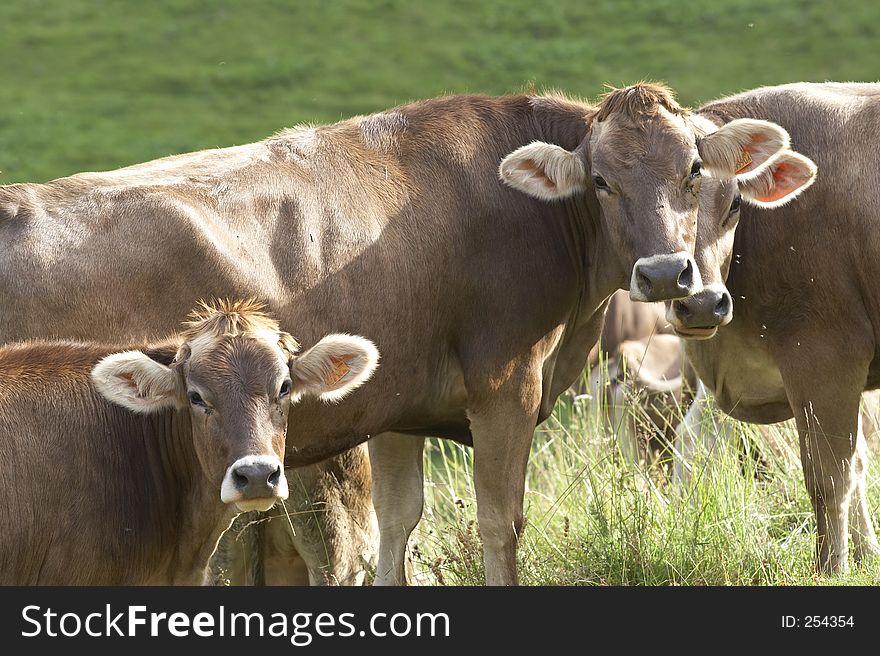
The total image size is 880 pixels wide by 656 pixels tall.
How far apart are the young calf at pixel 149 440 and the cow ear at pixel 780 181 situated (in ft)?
8.54

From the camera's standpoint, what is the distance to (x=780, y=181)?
825cm

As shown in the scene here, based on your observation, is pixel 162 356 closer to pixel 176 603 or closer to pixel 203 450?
pixel 203 450

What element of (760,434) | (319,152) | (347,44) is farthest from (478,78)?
(319,152)

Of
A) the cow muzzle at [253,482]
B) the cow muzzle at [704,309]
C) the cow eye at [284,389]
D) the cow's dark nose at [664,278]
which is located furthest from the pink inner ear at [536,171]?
the cow muzzle at [253,482]

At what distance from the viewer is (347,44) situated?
3678 cm

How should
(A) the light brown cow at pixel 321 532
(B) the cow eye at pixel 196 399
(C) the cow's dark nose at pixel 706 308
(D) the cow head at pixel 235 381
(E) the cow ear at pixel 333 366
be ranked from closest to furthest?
(D) the cow head at pixel 235 381, (B) the cow eye at pixel 196 399, (E) the cow ear at pixel 333 366, (C) the cow's dark nose at pixel 706 308, (A) the light brown cow at pixel 321 532

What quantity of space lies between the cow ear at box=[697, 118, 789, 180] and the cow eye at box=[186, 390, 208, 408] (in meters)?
3.12

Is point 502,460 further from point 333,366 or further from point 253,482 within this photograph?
point 253,482

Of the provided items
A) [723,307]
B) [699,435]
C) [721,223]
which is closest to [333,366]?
[723,307]

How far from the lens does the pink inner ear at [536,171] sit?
7973mm

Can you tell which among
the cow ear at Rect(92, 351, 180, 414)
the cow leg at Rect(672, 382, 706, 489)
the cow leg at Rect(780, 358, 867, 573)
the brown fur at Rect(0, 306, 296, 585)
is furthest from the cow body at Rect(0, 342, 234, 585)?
the cow leg at Rect(672, 382, 706, 489)

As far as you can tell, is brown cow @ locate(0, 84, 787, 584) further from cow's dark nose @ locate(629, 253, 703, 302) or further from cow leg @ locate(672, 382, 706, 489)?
cow leg @ locate(672, 382, 706, 489)

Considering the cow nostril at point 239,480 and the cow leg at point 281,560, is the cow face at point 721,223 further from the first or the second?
the cow leg at point 281,560

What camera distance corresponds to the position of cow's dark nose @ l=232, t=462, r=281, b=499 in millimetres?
6402
